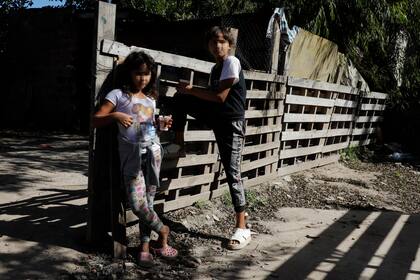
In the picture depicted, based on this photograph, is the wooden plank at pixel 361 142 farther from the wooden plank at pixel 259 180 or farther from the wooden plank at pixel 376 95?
the wooden plank at pixel 259 180

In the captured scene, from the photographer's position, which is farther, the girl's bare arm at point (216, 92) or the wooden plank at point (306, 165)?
the wooden plank at point (306, 165)

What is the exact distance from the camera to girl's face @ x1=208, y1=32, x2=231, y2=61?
3.94 metres

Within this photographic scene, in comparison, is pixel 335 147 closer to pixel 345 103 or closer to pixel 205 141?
pixel 345 103

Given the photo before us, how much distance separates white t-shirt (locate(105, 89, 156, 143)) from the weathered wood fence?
29cm

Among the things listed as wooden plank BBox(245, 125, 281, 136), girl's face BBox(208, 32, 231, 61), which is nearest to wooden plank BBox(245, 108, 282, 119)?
wooden plank BBox(245, 125, 281, 136)

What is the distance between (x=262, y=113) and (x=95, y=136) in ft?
9.44

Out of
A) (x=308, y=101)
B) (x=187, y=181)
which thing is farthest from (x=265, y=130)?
(x=187, y=181)

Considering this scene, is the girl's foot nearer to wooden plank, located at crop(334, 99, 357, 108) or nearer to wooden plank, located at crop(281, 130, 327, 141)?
wooden plank, located at crop(281, 130, 327, 141)

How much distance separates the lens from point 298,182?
7012 mm

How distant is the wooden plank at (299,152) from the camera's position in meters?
6.99

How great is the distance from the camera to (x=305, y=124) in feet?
25.5

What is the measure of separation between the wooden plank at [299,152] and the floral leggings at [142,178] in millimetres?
3642

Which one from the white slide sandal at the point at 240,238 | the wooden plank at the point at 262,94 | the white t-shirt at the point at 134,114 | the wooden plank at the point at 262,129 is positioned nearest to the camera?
the white t-shirt at the point at 134,114

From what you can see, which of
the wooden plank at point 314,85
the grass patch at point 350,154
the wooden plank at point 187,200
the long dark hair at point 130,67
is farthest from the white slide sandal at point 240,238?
the grass patch at point 350,154
